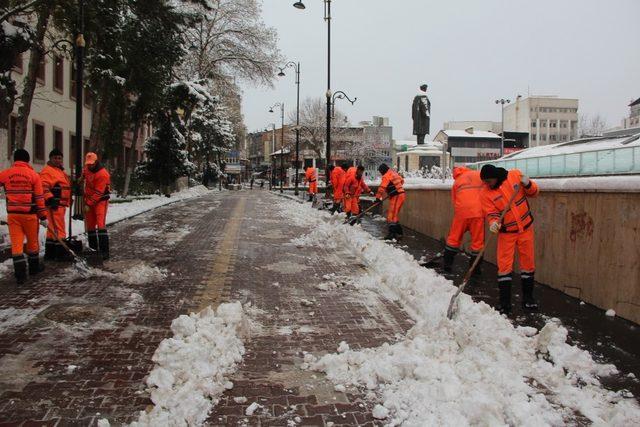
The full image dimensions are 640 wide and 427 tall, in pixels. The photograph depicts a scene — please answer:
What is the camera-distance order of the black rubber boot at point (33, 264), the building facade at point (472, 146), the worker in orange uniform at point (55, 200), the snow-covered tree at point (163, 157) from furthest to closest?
the building facade at point (472, 146) < the snow-covered tree at point (163, 157) < the worker in orange uniform at point (55, 200) < the black rubber boot at point (33, 264)

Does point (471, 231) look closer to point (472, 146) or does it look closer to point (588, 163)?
point (588, 163)

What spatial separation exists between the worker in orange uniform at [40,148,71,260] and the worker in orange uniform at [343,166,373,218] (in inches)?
301

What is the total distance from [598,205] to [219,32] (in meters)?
36.5

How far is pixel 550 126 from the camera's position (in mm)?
113312

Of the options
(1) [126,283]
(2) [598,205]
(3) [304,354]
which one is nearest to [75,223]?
(1) [126,283]

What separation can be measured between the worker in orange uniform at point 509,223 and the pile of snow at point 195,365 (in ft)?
9.48

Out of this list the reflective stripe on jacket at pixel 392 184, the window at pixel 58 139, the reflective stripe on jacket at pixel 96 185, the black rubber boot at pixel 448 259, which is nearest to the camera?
the black rubber boot at pixel 448 259

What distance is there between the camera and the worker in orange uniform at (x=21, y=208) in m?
7.00

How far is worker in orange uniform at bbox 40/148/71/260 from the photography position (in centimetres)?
825

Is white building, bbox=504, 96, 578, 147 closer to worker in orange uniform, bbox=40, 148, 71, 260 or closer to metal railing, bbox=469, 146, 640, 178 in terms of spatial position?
metal railing, bbox=469, 146, 640, 178

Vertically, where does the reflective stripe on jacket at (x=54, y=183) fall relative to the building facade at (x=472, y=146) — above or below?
below

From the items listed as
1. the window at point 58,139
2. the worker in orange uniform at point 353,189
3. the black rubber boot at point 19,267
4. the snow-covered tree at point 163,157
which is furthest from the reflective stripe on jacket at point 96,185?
the snow-covered tree at point 163,157

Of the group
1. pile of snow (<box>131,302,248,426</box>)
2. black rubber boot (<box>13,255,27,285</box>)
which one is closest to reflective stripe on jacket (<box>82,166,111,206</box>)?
black rubber boot (<box>13,255,27,285</box>)

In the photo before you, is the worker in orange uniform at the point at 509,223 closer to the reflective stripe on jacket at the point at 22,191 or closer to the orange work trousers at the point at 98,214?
the reflective stripe on jacket at the point at 22,191
